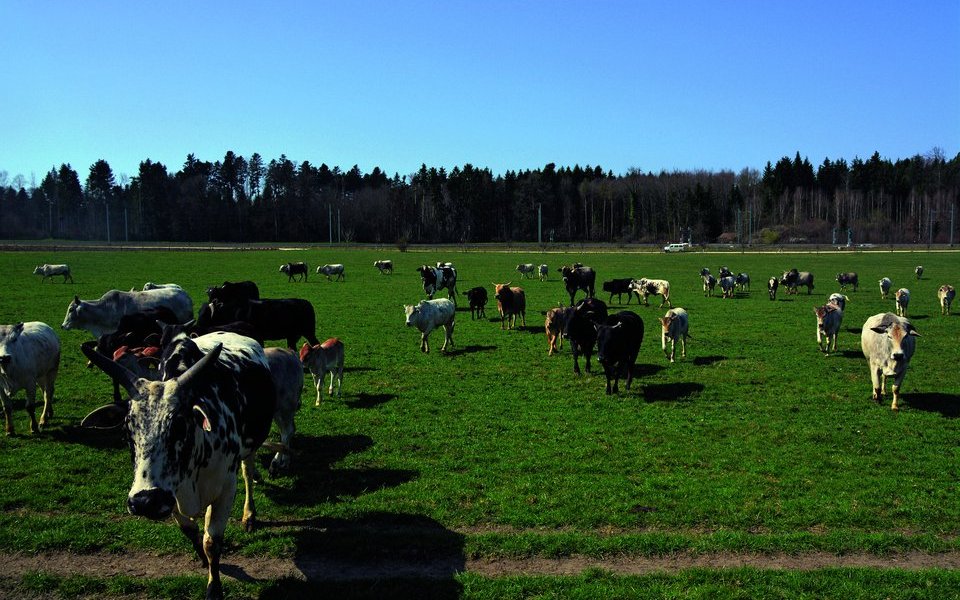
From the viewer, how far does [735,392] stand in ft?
44.1

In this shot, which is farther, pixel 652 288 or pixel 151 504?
pixel 652 288

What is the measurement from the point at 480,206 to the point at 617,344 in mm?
119166

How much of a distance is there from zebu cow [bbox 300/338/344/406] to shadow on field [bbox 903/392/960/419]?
11222mm

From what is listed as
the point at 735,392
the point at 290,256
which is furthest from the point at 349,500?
the point at 290,256

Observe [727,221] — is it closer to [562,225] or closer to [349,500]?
[562,225]

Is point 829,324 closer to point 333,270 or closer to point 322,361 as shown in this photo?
point 322,361

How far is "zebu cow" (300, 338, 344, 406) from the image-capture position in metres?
12.5

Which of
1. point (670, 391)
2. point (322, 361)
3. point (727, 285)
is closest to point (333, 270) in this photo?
point (727, 285)

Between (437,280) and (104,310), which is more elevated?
(437,280)

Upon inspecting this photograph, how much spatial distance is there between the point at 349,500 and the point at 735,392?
8.96m

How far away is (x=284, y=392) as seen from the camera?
8539 mm

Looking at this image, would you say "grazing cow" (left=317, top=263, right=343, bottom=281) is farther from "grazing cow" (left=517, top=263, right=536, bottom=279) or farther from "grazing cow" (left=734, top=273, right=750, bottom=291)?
"grazing cow" (left=734, top=273, right=750, bottom=291)

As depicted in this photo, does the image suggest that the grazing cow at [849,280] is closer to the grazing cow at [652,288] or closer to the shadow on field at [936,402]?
the grazing cow at [652,288]

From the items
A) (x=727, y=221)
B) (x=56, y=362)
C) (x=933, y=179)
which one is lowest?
(x=56, y=362)
